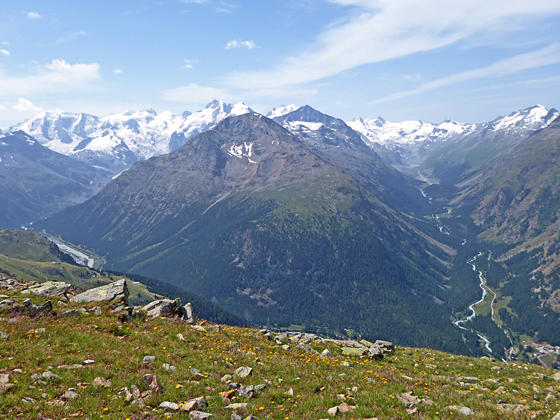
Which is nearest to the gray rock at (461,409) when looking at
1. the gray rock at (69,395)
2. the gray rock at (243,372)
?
the gray rock at (243,372)

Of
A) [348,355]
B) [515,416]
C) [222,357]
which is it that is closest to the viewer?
[515,416]

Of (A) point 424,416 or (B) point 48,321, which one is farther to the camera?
(B) point 48,321

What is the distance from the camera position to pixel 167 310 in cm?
3559

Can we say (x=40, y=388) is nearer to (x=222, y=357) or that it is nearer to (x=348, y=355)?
(x=222, y=357)

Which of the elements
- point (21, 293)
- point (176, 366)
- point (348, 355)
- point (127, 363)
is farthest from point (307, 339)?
point (21, 293)

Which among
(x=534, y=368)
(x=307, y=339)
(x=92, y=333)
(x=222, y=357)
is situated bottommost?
(x=534, y=368)

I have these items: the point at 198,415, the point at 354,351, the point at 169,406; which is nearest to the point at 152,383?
the point at 169,406

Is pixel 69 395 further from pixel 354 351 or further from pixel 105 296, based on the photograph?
pixel 354 351

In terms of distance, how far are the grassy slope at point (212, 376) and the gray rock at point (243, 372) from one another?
1.29 ft

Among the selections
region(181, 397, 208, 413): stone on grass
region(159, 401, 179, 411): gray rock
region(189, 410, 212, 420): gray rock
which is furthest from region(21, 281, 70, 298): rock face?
region(189, 410, 212, 420): gray rock

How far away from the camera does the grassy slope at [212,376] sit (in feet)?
59.1

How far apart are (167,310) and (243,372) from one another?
52.0 feet

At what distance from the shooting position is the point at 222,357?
25938mm

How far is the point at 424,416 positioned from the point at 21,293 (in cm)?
3597
